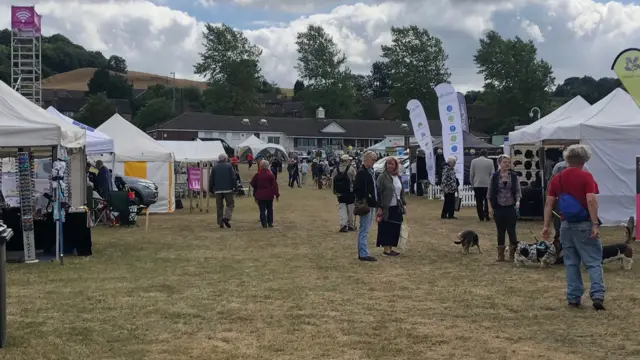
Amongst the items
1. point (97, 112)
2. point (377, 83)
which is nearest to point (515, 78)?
point (97, 112)

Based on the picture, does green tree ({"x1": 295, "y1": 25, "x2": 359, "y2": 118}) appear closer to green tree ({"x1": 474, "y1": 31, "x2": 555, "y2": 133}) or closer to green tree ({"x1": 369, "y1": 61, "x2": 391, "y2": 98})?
green tree ({"x1": 474, "y1": 31, "x2": 555, "y2": 133})

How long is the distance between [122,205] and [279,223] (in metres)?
3.77

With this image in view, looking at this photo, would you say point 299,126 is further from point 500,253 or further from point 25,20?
point 500,253

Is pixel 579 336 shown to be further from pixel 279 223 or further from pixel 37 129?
pixel 279 223

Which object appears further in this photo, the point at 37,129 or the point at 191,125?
the point at 191,125

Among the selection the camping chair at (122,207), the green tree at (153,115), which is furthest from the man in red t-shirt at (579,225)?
the green tree at (153,115)

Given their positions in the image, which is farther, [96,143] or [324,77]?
[324,77]

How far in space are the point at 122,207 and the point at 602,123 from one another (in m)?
11.1

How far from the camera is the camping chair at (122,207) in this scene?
1622cm

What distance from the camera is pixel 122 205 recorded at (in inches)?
639

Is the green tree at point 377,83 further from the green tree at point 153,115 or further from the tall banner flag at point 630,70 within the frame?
the tall banner flag at point 630,70

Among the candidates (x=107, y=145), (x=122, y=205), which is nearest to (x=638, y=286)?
(x=122, y=205)

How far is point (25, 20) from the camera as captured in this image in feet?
136

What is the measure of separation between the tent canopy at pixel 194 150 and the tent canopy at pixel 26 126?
51.7ft
